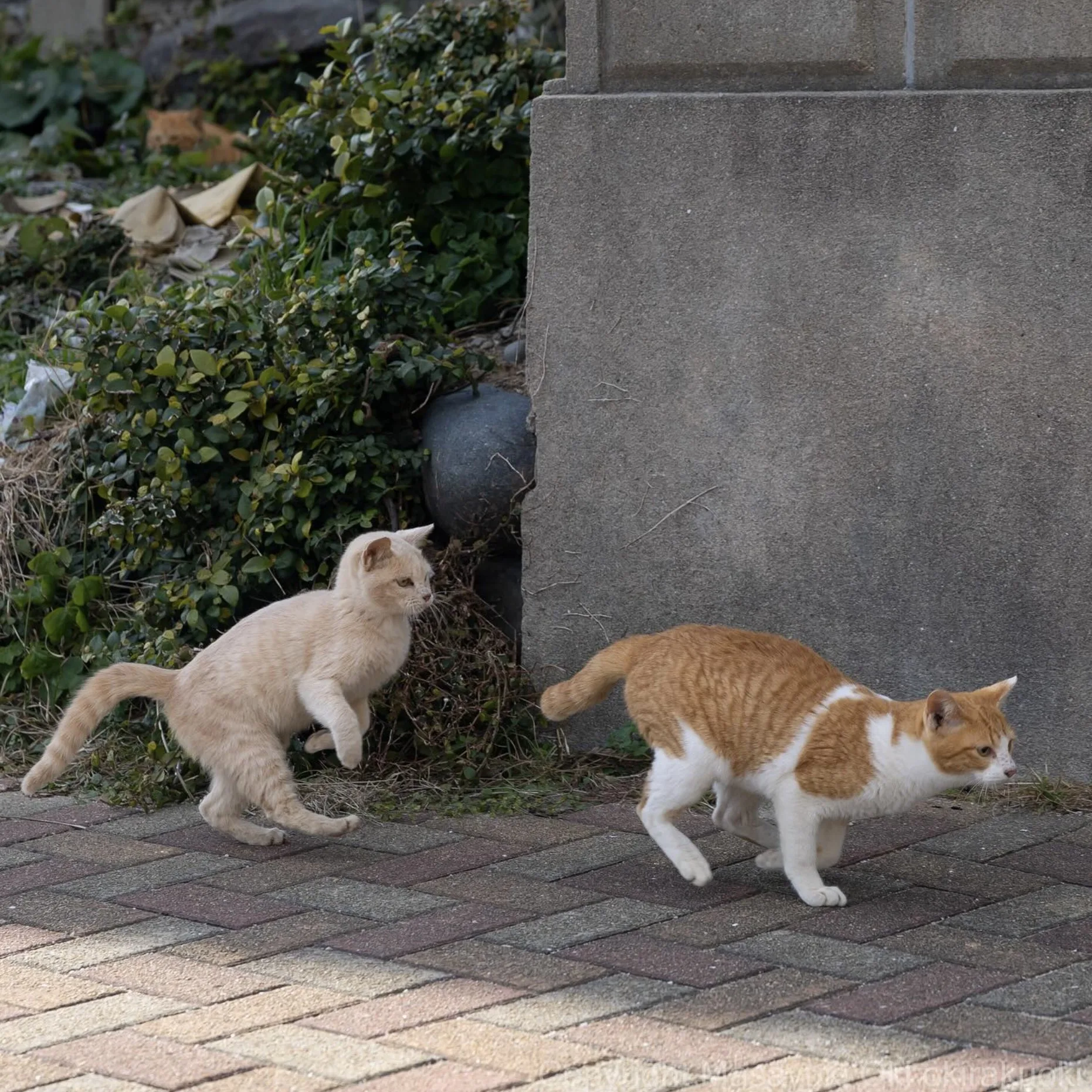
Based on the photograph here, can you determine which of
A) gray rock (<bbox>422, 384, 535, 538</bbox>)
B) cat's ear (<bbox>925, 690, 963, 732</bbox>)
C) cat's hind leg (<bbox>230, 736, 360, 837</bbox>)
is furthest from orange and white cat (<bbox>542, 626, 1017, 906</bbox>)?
gray rock (<bbox>422, 384, 535, 538</bbox>)

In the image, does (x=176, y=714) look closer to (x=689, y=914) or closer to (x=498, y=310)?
(x=689, y=914)

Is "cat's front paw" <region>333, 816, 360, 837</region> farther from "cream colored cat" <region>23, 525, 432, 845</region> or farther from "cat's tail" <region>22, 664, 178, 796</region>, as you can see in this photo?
"cat's tail" <region>22, 664, 178, 796</region>

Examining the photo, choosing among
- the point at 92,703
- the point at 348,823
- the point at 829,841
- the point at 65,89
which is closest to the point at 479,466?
the point at 348,823

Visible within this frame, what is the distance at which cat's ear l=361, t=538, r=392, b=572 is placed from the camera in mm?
4355

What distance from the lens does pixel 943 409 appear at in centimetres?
450

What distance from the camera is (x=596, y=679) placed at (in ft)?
13.6

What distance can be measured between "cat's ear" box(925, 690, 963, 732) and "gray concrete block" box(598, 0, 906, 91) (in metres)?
1.86

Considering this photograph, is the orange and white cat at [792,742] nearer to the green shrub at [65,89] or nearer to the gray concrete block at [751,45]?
the gray concrete block at [751,45]

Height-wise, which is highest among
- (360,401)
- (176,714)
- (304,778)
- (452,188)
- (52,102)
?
(52,102)

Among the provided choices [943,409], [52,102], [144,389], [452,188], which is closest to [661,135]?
[943,409]

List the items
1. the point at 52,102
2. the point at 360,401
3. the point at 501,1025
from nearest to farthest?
the point at 501,1025
the point at 360,401
the point at 52,102

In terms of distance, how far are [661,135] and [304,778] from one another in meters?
2.22

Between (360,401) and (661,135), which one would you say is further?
(360,401)

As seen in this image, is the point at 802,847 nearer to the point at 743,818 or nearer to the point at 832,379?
the point at 743,818
